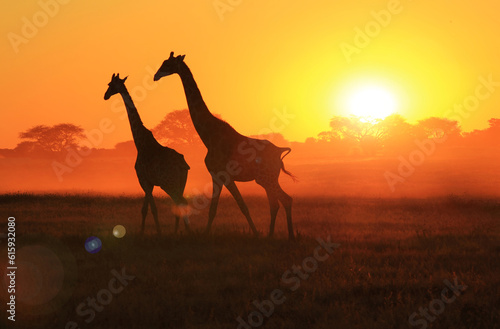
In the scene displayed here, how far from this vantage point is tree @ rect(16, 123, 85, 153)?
76062 millimetres

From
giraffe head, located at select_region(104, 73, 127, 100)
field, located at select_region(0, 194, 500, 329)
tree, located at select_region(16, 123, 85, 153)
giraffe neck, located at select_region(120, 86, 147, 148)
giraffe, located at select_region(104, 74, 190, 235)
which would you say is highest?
tree, located at select_region(16, 123, 85, 153)

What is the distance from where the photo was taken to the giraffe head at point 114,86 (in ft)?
49.4

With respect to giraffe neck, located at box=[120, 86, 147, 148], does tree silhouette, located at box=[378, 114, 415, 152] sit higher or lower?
higher

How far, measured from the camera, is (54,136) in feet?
251

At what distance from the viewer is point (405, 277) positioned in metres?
9.88

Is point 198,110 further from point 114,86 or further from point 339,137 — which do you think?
point 339,137

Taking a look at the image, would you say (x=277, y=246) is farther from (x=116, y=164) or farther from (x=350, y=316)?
(x=116, y=164)

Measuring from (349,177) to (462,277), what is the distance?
4499 cm

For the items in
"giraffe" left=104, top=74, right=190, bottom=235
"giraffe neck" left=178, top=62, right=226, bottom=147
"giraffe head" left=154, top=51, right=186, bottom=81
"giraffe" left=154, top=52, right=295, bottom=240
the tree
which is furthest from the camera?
the tree

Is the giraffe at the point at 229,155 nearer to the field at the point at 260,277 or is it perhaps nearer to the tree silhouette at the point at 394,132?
the field at the point at 260,277

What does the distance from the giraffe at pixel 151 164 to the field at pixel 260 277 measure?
1042mm

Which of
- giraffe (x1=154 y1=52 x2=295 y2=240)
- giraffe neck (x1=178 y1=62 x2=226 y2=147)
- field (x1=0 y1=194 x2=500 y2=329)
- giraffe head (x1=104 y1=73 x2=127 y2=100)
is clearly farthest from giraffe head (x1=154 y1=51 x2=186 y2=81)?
field (x1=0 y1=194 x2=500 y2=329)

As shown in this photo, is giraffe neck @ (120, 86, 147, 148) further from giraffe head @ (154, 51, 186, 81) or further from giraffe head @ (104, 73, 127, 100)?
giraffe head @ (154, 51, 186, 81)

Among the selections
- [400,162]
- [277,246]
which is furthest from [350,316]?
[400,162]
